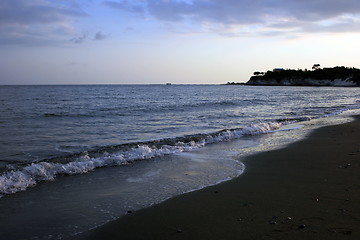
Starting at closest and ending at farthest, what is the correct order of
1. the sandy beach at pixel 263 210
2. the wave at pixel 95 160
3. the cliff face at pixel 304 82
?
the sandy beach at pixel 263 210, the wave at pixel 95 160, the cliff face at pixel 304 82

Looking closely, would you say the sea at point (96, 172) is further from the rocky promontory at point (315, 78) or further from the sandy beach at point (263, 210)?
the rocky promontory at point (315, 78)

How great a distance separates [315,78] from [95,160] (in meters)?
156

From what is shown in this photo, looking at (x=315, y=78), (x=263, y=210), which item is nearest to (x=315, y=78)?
(x=315, y=78)

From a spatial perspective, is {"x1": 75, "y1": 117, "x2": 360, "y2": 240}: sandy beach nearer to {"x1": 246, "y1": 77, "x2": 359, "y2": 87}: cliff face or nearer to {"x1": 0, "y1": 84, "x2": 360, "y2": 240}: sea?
{"x1": 0, "y1": 84, "x2": 360, "y2": 240}: sea

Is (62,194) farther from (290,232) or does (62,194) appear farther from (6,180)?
(290,232)

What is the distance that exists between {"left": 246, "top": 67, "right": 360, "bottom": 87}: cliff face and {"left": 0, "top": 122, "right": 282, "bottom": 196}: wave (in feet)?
431

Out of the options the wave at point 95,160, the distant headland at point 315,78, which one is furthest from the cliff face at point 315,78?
the wave at point 95,160

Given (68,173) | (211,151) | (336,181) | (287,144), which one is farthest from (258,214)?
(287,144)

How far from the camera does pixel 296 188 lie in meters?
6.37

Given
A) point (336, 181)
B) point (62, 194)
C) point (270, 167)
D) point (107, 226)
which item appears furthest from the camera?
point (270, 167)

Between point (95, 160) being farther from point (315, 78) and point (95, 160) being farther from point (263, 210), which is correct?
point (315, 78)

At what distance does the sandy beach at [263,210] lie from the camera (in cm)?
433

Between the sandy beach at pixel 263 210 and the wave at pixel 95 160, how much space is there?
3.14 metres

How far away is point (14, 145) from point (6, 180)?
5.47m
